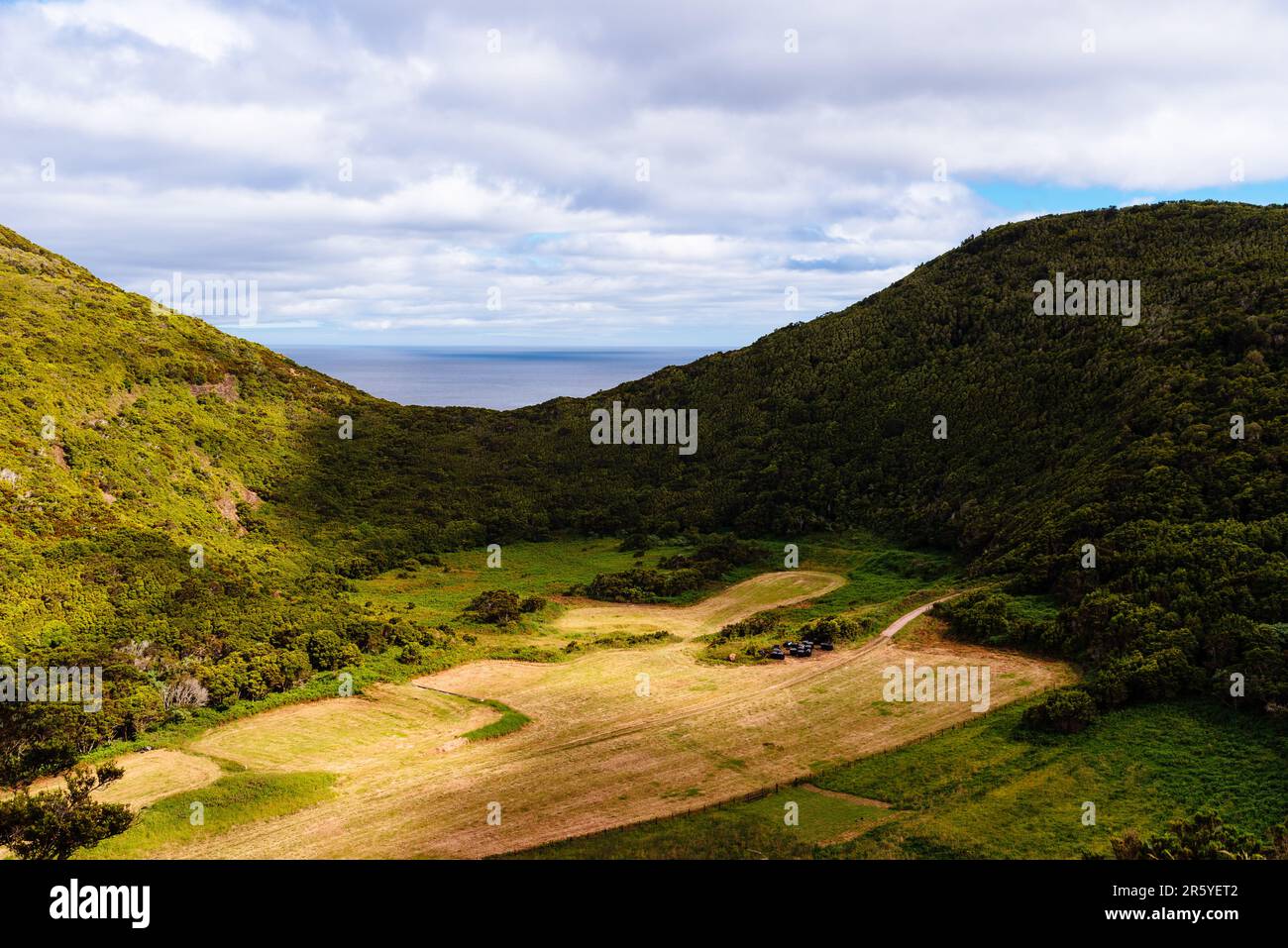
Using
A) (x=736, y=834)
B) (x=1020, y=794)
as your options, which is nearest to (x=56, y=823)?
(x=736, y=834)

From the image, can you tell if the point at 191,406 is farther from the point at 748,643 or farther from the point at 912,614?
the point at 912,614

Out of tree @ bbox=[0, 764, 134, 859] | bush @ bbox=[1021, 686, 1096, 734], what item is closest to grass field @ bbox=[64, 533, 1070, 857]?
tree @ bbox=[0, 764, 134, 859]

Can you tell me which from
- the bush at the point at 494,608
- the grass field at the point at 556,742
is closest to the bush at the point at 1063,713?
the grass field at the point at 556,742

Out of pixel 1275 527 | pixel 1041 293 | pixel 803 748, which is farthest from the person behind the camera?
pixel 1041 293

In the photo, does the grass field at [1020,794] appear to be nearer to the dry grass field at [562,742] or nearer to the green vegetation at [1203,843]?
the green vegetation at [1203,843]

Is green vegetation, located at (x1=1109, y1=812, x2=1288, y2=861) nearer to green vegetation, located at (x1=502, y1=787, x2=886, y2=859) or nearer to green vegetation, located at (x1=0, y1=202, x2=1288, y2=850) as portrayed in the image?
green vegetation, located at (x1=502, y1=787, x2=886, y2=859)

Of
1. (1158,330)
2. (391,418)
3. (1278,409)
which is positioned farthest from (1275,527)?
(391,418)
